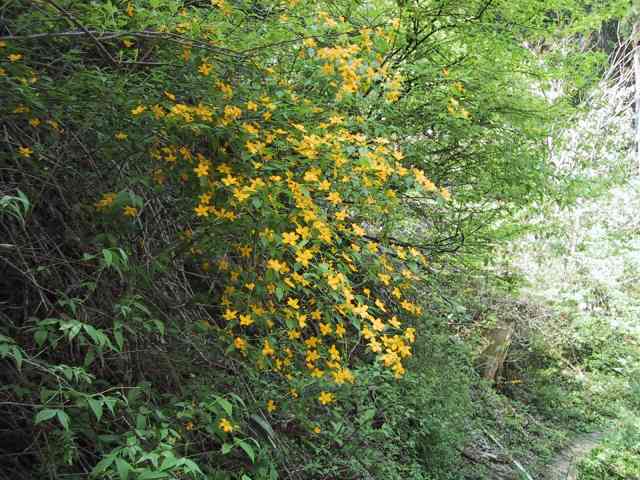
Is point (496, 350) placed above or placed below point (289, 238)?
below

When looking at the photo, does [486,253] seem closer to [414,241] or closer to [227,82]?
[414,241]

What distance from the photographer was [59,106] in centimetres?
214

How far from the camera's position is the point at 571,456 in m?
6.51

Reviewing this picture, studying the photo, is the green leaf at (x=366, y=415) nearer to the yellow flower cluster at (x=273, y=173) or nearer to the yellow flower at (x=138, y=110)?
the yellow flower cluster at (x=273, y=173)

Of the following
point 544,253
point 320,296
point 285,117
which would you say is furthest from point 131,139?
point 544,253

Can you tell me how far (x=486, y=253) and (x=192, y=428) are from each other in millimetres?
3037

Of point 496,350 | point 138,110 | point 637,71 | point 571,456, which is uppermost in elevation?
point 637,71

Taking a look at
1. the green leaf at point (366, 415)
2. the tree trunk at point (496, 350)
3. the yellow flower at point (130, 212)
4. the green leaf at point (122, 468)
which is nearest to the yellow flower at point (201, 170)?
the yellow flower at point (130, 212)

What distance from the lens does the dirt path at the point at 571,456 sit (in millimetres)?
5740

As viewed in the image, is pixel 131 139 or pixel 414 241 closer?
pixel 131 139

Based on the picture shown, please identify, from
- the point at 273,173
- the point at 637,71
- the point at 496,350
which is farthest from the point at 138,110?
the point at 637,71

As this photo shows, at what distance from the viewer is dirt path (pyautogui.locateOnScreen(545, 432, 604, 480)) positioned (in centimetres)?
574

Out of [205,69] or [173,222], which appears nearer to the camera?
[205,69]

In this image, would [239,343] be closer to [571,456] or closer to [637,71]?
[571,456]
